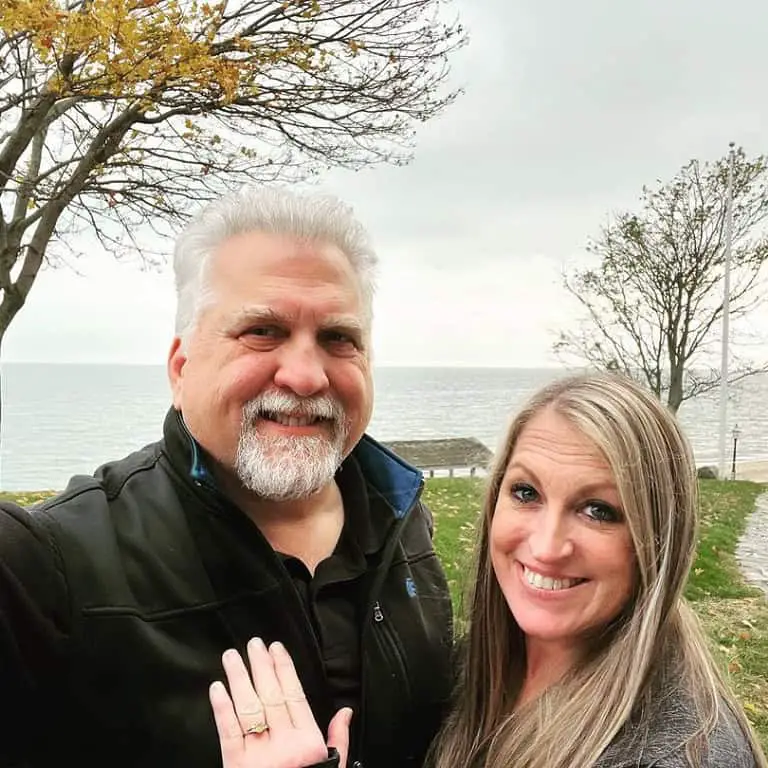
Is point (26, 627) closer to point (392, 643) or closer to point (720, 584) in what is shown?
point (392, 643)

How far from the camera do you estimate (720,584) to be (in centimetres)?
795

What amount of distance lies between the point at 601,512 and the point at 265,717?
1042mm

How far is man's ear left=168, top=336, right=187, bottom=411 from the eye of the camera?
2.21 metres

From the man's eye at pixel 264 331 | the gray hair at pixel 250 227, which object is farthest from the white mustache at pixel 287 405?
the gray hair at pixel 250 227

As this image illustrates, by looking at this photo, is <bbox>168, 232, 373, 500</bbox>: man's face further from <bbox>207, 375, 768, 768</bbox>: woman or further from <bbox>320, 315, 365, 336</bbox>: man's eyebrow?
<bbox>207, 375, 768, 768</bbox>: woman

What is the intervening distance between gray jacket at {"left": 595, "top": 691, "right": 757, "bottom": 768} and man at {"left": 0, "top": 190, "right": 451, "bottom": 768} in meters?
0.67

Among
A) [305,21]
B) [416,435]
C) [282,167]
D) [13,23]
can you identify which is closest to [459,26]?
[305,21]

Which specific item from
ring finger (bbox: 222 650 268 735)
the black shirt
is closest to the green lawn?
the black shirt

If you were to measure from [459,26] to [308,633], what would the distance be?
7.74 metres

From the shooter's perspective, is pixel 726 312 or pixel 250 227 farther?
pixel 726 312

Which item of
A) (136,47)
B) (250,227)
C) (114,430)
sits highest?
(136,47)

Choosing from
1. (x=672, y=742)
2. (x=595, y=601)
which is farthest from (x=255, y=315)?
(x=672, y=742)

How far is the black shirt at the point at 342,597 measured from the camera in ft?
6.79

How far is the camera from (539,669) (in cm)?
227
